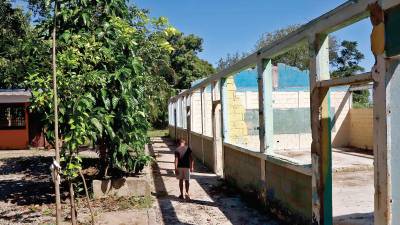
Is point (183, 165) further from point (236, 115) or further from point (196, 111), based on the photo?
point (196, 111)

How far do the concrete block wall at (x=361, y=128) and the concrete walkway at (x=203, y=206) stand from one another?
41.5ft

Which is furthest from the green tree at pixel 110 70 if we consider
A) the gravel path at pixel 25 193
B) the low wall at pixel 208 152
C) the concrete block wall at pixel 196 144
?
the concrete block wall at pixel 196 144

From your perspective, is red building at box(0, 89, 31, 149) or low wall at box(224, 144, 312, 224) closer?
low wall at box(224, 144, 312, 224)

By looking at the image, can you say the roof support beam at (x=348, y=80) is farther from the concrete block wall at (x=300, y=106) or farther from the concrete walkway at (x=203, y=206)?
the concrete block wall at (x=300, y=106)

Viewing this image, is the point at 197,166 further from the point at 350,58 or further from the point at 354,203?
the point at 350,58

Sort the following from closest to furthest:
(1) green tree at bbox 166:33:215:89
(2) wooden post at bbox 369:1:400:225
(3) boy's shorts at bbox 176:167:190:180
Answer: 1. (2) wooden post at bbox 369:1:400:225
2. (3) boy's shorts at bbox 176:167:190:180
3. (1) green tree at bbox 166:33:215:89

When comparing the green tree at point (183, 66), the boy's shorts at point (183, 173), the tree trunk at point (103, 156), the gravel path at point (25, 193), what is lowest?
the gravel path at point (25, 193)

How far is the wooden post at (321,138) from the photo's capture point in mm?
5984

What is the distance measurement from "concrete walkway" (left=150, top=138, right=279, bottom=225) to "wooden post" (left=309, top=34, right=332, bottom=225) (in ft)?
5.89

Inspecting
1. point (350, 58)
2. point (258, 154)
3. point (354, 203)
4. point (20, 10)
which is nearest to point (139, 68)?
point (258, 154)

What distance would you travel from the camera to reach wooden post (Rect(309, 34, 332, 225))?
19.6ft

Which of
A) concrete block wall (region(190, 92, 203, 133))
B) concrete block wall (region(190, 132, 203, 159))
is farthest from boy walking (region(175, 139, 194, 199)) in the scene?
concrete block wall (region(190, 92, 203, 133))

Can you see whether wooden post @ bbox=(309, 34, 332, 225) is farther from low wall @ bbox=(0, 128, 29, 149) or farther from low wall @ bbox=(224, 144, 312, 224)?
low wall @ bbox=(0, 128, 29, 149)

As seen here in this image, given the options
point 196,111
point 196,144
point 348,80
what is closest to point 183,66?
point 196,111
